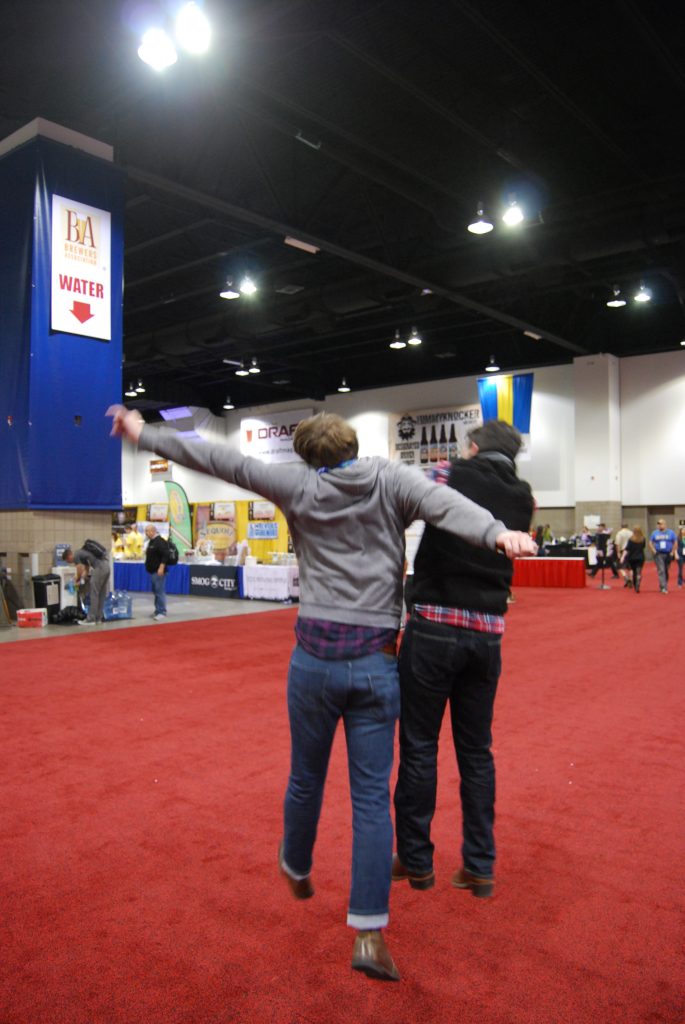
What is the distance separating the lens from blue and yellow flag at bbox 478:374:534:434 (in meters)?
20.7

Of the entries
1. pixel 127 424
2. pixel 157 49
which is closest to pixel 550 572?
pixel 157 49

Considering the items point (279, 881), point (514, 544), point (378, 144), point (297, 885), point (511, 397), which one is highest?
point (378, 144)

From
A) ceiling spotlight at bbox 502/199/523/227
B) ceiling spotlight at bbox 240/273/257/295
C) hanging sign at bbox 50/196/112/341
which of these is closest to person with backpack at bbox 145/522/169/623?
hanging sign at bbox 50/196/112/341

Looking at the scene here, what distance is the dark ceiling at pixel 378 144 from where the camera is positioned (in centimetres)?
771

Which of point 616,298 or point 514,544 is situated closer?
point 514,544

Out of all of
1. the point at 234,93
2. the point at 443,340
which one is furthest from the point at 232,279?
the point at 443,340

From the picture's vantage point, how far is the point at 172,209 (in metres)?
12.9

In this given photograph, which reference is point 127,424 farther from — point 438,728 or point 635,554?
point 635,554

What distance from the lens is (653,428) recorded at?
2150 centimetres

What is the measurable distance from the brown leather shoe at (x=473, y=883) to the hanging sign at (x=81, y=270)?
28.3ft

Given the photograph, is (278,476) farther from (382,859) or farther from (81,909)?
(81,909)

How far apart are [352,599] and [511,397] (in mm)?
19545

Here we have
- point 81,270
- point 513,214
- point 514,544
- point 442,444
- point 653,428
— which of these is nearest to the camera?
point 514,544

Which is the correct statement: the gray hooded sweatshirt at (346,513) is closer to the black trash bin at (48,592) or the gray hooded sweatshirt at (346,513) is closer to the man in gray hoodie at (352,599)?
the man in gray hoodie at (352,599)
